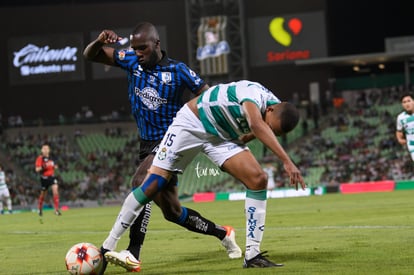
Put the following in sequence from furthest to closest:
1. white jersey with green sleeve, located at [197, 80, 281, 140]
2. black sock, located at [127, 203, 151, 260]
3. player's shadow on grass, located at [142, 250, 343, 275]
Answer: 1. black sock, located at [127, 203, 151, 260]
2. player's shadow on grass, located at [142, 250, 343, 275]
3. white jersey with green sleeve, located at [197, 80, 281, 140]

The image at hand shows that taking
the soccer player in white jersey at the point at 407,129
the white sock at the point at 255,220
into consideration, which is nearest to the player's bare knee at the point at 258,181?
the white sock at the point at 255,220

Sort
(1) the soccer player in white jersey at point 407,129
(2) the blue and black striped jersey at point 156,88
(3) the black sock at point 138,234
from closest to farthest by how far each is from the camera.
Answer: (3) the black sock at point 138,234, (2) the blue and black striped jersey at point 156,88, (1) the soccer player in white jersey at point 407,129

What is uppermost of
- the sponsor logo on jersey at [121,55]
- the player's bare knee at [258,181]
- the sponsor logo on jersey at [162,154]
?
the sponsor logo on jersey at [121,55]

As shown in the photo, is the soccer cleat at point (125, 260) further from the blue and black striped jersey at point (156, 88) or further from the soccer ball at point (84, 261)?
the blue and black striped jersey at point (156, 88)

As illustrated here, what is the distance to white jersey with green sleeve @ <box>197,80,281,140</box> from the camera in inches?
Answer: 336

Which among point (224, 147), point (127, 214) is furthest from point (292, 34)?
point (127, 214)

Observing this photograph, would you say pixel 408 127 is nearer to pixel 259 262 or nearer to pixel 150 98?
pixel 150 98

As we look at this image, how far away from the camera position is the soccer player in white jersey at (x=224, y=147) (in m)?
8.57

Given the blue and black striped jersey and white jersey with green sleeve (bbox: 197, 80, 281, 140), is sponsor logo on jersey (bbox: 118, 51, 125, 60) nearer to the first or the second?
the blue and black striped jersey

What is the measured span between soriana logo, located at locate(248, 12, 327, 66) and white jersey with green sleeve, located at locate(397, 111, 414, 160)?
31350mm

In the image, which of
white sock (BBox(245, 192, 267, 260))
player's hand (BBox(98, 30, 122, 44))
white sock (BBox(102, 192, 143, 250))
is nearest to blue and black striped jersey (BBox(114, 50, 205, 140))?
player's hand (BBox(98, 30, 122, 44))

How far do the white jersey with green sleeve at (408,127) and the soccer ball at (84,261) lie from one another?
1274 cm

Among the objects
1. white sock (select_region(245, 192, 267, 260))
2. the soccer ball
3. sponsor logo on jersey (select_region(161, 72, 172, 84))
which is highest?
sponsor logo on jersey (select_region(161, 72, 172, 84))

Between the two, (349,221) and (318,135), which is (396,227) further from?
(318,135)
